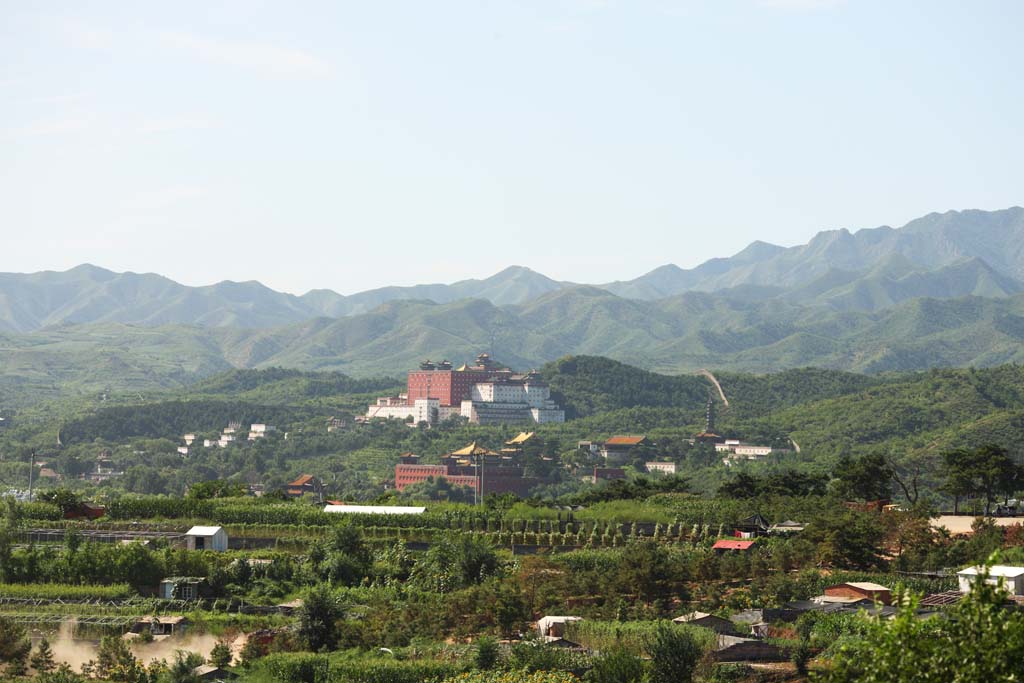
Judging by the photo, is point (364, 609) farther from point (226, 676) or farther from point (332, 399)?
point (332, 399)

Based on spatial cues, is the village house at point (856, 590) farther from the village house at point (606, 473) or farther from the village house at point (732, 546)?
the village house at point (606, 473)


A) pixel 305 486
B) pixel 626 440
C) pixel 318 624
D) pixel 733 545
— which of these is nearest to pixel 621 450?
pixel 626 440

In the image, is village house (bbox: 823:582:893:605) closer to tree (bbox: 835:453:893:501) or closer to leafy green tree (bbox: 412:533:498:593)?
leafy green tree (bbox: 412:533:498:593)

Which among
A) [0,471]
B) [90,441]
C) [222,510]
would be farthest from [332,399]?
[222,510]

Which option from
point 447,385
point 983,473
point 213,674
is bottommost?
point 213,674

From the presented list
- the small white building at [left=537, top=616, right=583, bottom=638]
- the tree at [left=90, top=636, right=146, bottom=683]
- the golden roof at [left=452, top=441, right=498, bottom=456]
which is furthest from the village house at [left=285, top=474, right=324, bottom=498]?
the tree at [left=90, top=636, right=146, bottom=683]

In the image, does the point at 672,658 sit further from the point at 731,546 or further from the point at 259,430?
the point at 259,430
